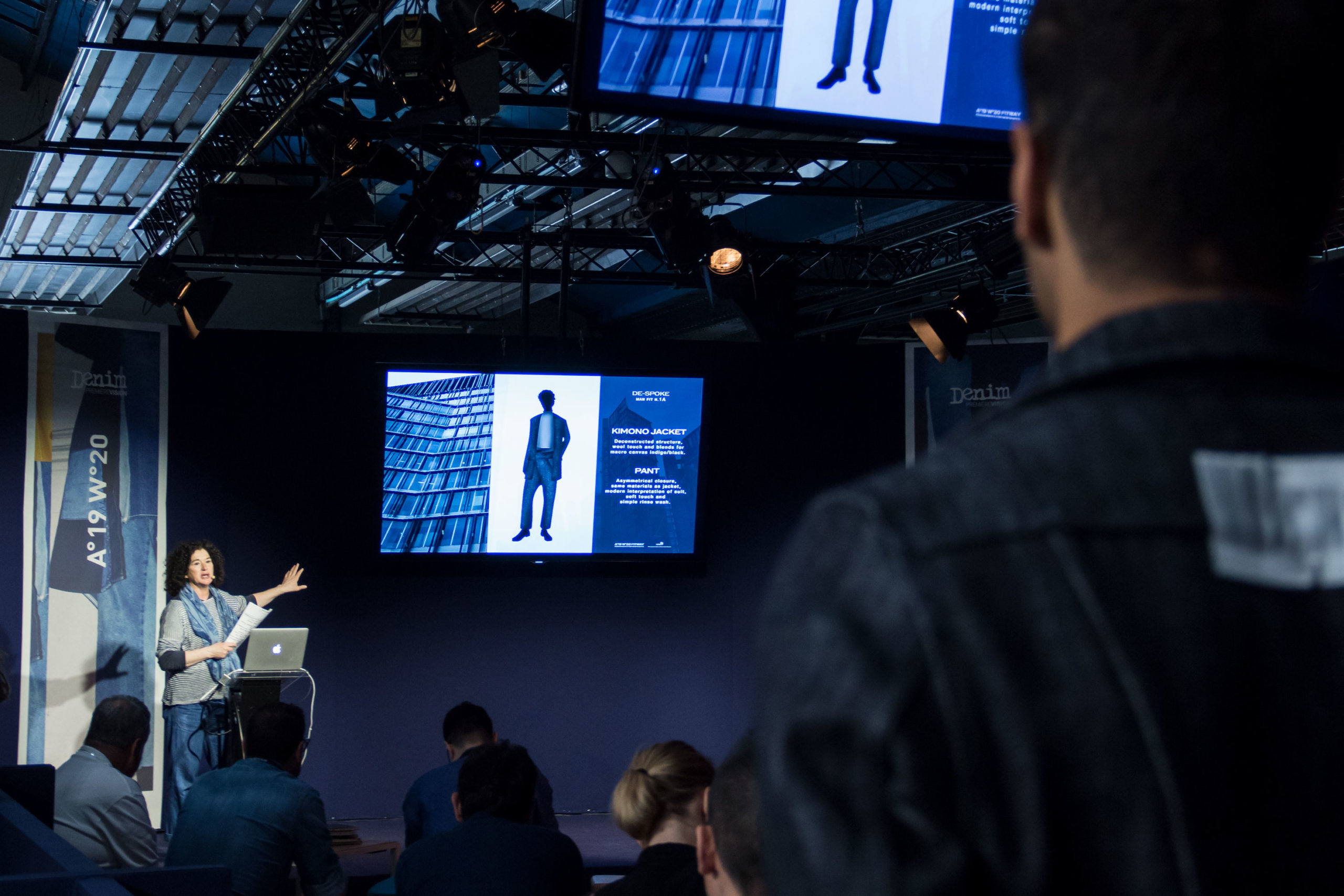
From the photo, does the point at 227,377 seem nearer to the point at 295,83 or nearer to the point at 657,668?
the point at 295,83

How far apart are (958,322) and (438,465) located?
3156 mm

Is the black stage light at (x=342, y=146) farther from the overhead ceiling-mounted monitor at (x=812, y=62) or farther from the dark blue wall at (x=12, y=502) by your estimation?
the overhead ceiling-mounted monitor at (x=812, y=62)

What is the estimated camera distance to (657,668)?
7754 millimetres

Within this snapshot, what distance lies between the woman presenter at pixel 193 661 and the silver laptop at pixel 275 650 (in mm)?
126

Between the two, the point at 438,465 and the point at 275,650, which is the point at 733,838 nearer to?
the point at 438,465

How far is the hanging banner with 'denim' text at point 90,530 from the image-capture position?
6844 millimetres

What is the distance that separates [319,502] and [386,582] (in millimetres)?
640

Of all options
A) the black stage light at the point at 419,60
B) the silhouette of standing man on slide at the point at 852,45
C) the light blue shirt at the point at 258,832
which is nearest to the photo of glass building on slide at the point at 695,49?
the silhouette of standing man on slide at the point at 852,45

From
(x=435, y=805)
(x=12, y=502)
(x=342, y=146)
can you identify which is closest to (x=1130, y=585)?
(x=435, y=805)

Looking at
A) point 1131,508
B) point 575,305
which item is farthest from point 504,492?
point 575,305

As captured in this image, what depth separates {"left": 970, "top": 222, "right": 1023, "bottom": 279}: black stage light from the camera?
6.45m

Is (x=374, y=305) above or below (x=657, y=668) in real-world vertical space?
above

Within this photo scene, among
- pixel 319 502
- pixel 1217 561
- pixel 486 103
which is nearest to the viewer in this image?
pixel 1217 561

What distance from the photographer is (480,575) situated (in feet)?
24.6
